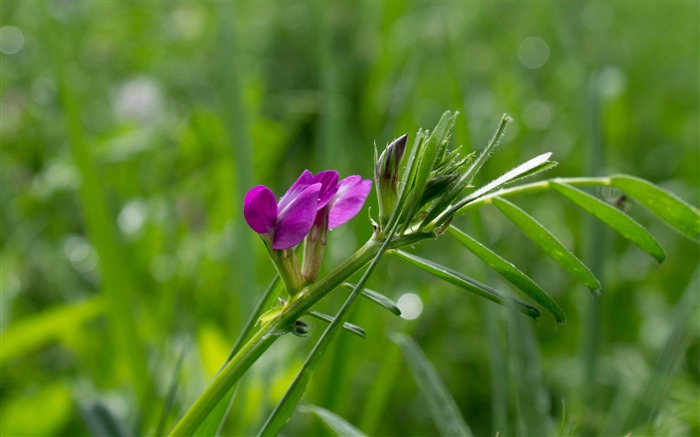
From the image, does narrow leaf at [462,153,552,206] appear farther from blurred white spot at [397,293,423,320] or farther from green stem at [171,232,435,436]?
blurred white spot at [397,293,423,320]

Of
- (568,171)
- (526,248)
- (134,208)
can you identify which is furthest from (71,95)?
(568,171)

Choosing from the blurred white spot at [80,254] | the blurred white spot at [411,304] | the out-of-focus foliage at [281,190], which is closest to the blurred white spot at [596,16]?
the out-of-focus foliage at [281,190]

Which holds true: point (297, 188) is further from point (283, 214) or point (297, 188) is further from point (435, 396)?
point (435, 396)

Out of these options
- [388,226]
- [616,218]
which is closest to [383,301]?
[388,226]

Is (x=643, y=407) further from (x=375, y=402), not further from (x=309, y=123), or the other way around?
(x=309, y=123)

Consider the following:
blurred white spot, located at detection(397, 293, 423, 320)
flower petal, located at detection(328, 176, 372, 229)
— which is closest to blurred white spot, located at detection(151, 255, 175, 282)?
blurred white spot, located at detection(397, 293, 423, 320)
